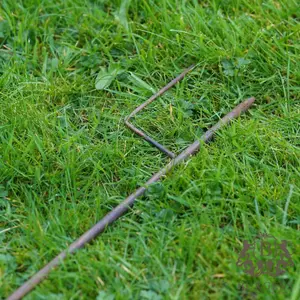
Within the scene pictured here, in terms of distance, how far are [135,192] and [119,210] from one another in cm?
13

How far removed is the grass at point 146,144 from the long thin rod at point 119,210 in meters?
0.04

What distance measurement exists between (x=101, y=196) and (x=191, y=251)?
22.2 inches

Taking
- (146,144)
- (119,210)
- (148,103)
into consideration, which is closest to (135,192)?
(119,210)

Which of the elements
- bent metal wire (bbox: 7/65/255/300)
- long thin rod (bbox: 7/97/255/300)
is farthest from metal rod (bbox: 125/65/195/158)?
long thin rod (bbox: 7/97/255/300)

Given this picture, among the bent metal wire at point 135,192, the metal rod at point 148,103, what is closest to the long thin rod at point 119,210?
the bent metal wire at point 135,192

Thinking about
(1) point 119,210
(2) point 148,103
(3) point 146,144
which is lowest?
(1) point 119,210

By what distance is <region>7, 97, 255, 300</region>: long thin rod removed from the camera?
2.63 meters

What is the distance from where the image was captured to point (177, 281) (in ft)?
A: 8.66

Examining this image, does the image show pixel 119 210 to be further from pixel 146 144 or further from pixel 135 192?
pixel 146 144

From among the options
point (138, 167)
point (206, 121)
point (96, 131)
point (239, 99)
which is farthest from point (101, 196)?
point (239, 99)

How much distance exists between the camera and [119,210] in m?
2.88

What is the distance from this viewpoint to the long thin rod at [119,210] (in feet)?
8.61

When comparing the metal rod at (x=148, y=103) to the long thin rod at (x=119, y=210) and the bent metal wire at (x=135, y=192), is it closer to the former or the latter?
the bent metal wire at (x=135, y=192)

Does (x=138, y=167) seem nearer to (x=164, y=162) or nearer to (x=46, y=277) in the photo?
A: (x=164, y=162)
